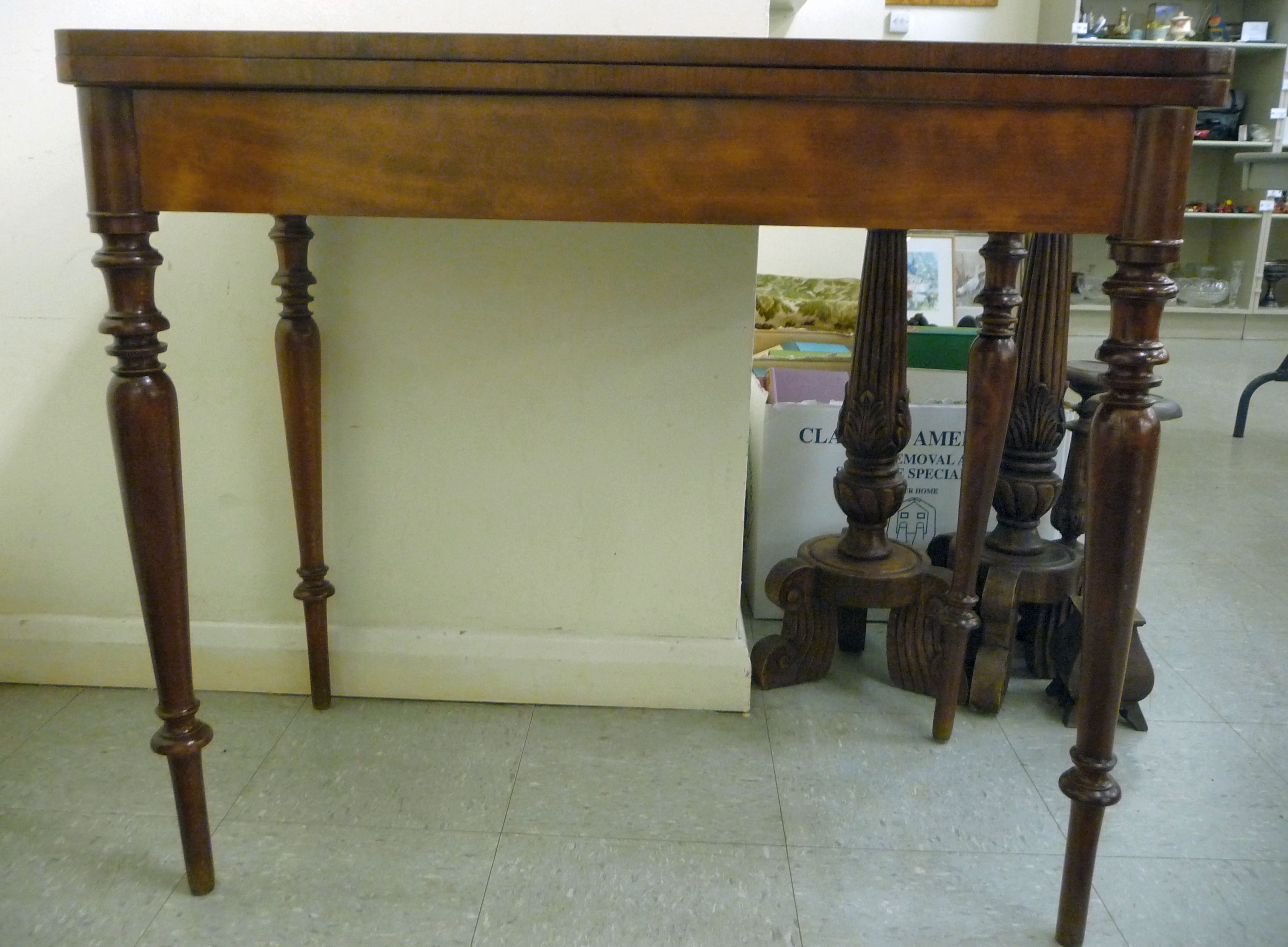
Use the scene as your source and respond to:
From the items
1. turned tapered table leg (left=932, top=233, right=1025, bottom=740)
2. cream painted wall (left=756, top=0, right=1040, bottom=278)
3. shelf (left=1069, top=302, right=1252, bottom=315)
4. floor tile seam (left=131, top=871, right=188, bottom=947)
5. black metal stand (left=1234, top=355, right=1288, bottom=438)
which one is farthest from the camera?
shelf (left=1069, top=302, right=1252, bottom=315)

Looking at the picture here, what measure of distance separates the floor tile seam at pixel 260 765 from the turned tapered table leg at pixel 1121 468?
0.84m

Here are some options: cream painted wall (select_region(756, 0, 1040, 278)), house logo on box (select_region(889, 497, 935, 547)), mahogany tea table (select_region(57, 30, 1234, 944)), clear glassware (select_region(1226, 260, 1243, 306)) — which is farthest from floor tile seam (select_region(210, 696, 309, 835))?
clear glassware (select_region(1226, 260, 1243, 306))

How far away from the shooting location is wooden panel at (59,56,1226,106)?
730mm

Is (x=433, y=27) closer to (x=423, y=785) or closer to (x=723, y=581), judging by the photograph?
(x=723, y=581)

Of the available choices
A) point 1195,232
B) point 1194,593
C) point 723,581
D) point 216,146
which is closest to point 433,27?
point 216,146

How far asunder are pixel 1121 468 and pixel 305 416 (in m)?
0.88

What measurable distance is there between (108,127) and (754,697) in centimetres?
99

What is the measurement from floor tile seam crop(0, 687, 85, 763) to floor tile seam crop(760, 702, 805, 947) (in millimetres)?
890

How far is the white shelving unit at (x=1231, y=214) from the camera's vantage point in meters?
5.12

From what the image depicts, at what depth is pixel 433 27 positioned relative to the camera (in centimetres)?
119

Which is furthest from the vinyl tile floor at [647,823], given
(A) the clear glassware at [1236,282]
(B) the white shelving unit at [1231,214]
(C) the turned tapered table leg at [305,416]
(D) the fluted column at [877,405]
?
(A) the clear glassware at [1236,282]

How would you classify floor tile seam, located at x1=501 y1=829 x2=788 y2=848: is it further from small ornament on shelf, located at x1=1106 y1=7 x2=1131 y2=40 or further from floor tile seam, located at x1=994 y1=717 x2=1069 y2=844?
small ornament on shelf, located at x1=1106 y1=7 x2=1131 y2=40

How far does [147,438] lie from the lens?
33.0 inches

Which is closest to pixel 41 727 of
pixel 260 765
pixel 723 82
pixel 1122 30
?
pixel 260 765
